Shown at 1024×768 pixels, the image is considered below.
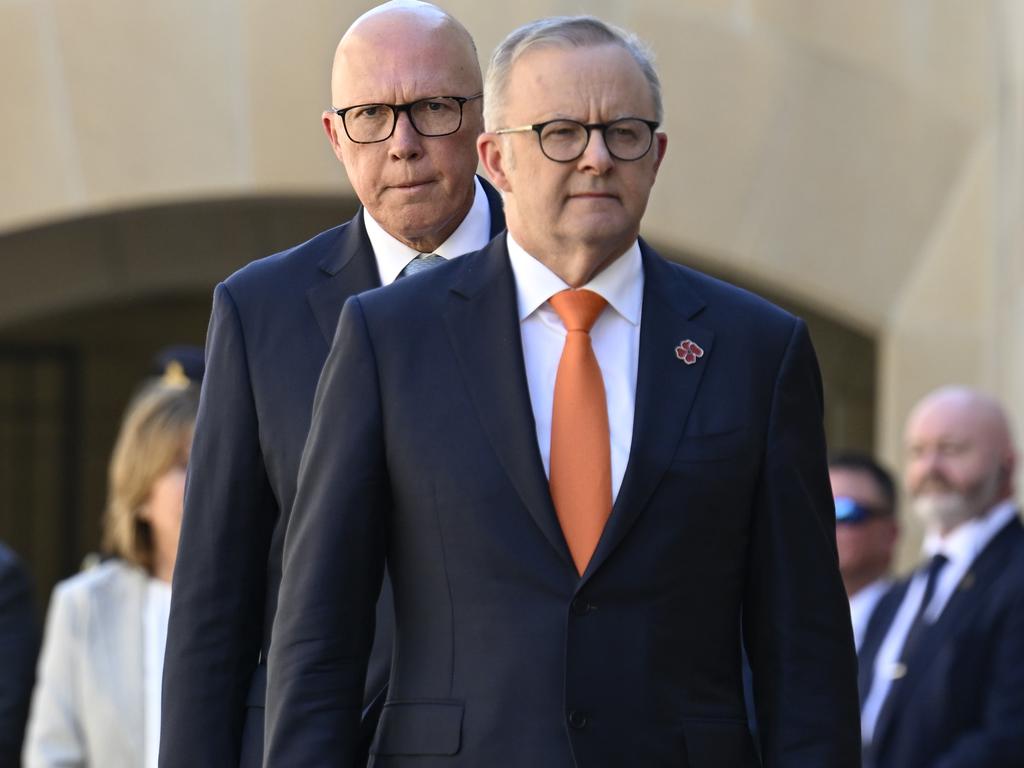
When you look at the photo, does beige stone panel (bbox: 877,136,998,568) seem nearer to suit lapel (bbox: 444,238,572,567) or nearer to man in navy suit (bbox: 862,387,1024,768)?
man in navy suit (bbox: 862,387,1024,768)

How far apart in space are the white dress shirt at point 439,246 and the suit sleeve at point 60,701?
2032mm

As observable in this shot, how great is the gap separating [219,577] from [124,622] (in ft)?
6.42

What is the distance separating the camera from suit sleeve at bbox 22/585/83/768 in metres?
5.38

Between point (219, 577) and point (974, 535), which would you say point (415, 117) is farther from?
point (974, 535)

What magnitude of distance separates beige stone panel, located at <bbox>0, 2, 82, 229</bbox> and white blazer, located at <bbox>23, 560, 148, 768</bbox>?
4.56 m

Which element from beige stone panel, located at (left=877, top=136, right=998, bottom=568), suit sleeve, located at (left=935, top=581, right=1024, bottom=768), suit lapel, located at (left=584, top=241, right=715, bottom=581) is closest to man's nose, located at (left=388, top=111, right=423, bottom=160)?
suit lapel, located at (left=584, top=241, right=715, bottom=581)

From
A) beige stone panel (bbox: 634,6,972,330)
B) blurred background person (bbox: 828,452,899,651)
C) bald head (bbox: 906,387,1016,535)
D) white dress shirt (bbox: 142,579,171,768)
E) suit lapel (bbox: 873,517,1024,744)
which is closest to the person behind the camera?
white dress shirt (bbox: 142,579,171,768)

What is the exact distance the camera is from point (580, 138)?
316 cm

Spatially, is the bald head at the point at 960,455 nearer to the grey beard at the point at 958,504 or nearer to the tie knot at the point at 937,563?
the grey beard at the point at 958,504

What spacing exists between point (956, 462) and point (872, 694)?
0.90 meters

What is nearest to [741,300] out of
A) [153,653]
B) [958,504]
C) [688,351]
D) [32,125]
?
[688,351]

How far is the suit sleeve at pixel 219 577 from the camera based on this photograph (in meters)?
3.61

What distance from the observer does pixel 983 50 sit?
973 centimetres

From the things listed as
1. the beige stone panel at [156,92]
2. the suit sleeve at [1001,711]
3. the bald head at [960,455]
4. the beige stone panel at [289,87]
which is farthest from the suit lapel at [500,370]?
the beige stone panel at [156,92]
